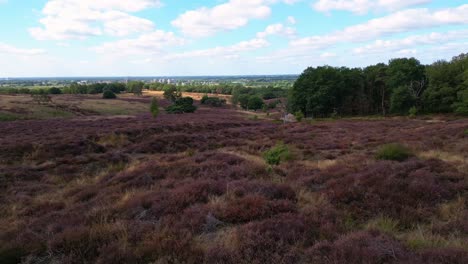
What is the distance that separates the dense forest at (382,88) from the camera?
62.2 m

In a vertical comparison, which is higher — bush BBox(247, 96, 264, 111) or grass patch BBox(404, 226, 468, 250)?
grass patch BBox(404, 226, 468, 250)

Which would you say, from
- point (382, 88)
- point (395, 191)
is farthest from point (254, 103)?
point (395, 191)

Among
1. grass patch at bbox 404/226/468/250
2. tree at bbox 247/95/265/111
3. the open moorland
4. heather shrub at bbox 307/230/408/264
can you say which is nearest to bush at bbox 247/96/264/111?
tree at bbox 247/95/265/111

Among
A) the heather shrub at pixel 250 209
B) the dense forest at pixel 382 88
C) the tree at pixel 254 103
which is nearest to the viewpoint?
the heather shrub at pixel 250 209

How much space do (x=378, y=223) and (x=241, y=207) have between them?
2578mm

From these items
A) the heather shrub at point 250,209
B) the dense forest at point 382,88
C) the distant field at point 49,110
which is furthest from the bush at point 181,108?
the heather shrub at point 250,209

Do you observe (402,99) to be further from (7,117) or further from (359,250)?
(7,117)

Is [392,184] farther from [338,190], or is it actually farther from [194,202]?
[194,202]

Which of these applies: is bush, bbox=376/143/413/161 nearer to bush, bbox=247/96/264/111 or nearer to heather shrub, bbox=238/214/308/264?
heather shrub, bbox=238/214/308/264

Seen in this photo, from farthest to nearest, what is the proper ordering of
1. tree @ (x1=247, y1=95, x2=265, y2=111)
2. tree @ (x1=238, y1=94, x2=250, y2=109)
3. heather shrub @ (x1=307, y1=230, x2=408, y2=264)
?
A: 1. tree @ (x1=238, y1=94, x2=250, y2=109)
2. tree @ (x1=247, y1=95, x2=265, y2=111)
3. heather shrub @ (x1=307, y1=230, x2=408, y2=264)

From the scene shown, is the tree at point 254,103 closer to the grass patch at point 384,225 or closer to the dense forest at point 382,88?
the dense forest at point 382,88

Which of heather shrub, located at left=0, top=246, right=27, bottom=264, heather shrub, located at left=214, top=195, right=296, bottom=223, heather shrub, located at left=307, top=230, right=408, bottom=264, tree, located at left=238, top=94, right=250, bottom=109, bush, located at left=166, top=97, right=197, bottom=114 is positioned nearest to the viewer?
heather shrub, located at left=307, top=230, right=408, bottom=264

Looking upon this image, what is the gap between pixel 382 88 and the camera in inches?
2805

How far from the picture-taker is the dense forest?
2447 inches
